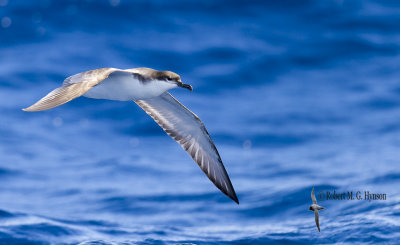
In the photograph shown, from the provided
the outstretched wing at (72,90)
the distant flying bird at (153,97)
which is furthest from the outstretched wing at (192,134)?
the outstretched wing at (72,90)

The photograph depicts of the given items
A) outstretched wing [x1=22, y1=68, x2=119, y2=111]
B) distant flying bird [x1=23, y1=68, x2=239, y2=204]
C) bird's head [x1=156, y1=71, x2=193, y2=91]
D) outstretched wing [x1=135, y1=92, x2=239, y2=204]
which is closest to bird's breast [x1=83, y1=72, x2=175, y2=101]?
distant flying bird [x1=23, y1=68, x2=239, y2=204]

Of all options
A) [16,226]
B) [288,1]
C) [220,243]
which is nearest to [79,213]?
[16,226]

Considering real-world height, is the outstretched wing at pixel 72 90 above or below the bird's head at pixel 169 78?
below

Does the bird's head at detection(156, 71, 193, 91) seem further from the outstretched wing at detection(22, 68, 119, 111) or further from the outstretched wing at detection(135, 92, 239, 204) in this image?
the outstretched wing at detection(135, 92, 239, 204)

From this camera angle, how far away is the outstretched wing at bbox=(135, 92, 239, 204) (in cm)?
1236

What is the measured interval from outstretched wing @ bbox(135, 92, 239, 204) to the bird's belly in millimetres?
1841

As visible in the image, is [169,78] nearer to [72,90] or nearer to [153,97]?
[153,97]

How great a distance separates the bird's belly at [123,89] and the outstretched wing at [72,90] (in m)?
0.44

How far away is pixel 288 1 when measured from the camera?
86.5 ft

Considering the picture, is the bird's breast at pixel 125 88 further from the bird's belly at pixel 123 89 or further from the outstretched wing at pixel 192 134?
the outstretched wing at pixel 192 134

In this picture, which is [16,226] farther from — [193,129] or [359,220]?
[359,220]

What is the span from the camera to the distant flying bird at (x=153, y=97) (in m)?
9.20

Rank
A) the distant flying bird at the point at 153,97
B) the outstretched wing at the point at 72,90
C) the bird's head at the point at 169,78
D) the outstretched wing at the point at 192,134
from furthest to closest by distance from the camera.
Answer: the outstretched wing at the point at 192,134
the bird's head at the point at 169,78
the distant flying bird at the point at 153,97
the outstretched wing at the point at 72,90

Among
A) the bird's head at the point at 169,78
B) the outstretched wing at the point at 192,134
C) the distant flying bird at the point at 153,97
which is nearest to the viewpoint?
the distant flying bird at the point at 153,97
